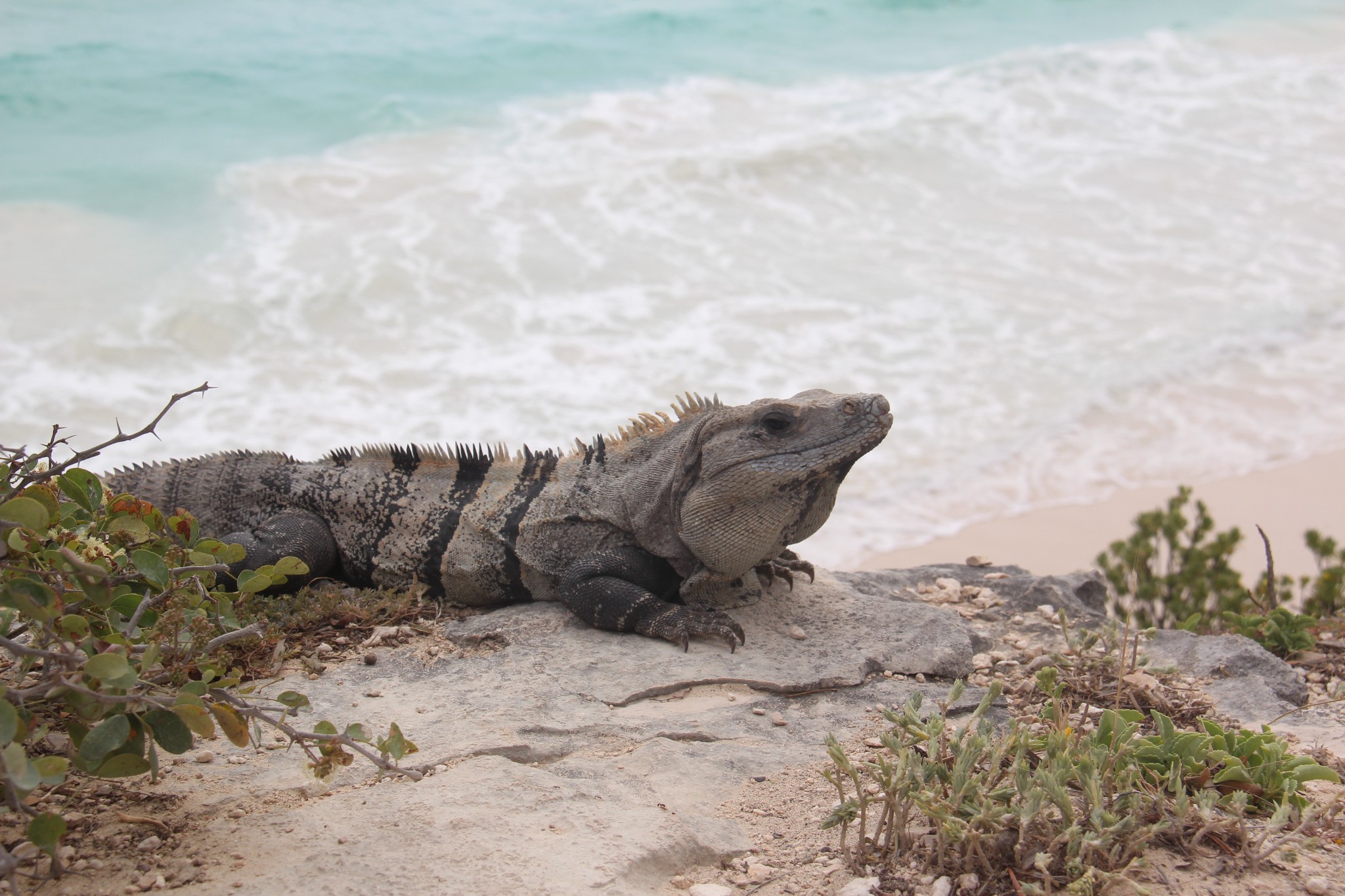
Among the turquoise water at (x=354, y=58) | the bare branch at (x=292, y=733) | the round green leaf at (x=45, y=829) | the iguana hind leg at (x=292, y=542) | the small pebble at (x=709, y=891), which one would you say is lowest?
the small pebble at (x=709, y=891)

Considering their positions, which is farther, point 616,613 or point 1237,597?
point 1237,597

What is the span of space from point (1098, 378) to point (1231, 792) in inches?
363

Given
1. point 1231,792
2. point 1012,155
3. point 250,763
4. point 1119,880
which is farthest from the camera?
point 1012,155

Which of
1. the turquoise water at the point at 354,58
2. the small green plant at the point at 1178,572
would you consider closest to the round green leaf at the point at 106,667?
the small green plant at the point at 1178,572

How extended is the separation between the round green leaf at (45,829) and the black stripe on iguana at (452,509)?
2.52 m

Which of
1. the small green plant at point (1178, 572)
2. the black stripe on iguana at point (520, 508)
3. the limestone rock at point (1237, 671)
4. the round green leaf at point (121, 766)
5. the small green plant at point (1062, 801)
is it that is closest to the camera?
the round green leaf at point (121, 766)

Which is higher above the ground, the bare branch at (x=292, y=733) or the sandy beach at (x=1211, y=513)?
the bare branch at (x=292, y=733)

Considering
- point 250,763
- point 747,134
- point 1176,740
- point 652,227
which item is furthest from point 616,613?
point 747,134

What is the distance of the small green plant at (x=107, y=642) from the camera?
7.66 ft

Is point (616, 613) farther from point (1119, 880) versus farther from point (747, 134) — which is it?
point (747, 134)

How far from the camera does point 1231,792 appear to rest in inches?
115

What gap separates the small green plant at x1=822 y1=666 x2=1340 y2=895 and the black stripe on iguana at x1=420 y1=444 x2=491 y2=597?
2.31 metres

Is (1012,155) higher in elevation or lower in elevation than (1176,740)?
higher

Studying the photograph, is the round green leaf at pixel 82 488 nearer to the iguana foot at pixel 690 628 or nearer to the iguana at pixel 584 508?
the iguana at pixel 584 508
